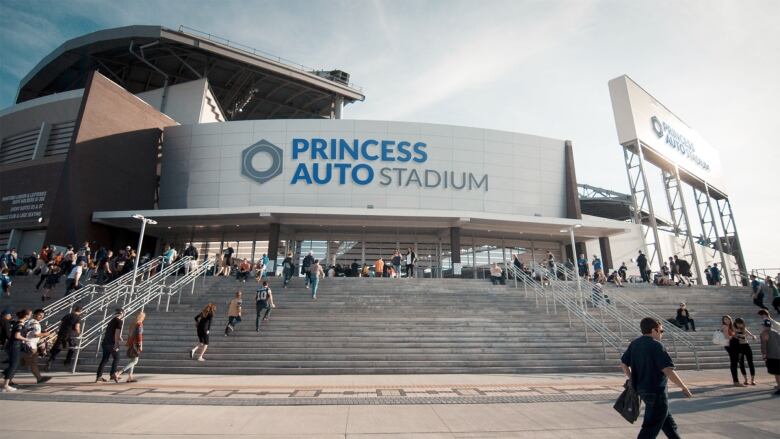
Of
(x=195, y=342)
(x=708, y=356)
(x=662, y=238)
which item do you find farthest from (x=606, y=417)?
(x=662, y=238)

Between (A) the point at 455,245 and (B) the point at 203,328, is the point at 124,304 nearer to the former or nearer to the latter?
(B) the point at 203,328

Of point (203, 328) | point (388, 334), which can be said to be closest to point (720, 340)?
point (388, 334)

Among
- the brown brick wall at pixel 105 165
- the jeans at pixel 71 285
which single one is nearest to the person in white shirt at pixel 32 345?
the jeans at pixel 71 285

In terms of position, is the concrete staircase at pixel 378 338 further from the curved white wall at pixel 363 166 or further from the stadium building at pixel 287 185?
the curved white wall at pixel 363 166

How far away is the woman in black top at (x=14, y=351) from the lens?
720 cm

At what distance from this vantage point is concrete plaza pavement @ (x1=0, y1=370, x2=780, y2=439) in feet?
15.9

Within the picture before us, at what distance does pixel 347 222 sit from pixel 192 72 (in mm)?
21221

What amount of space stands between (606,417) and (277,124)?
905 inches

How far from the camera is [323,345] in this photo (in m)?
10.7

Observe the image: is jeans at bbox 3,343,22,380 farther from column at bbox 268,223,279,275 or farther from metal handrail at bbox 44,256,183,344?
column at bbox 268,223,279,275

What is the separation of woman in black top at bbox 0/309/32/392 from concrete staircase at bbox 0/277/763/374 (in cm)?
239

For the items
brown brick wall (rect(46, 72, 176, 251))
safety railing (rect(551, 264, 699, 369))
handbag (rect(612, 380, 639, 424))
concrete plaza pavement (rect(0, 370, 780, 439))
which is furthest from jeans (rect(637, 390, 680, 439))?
brown brick wall (rect(46, 72, 176, 251))

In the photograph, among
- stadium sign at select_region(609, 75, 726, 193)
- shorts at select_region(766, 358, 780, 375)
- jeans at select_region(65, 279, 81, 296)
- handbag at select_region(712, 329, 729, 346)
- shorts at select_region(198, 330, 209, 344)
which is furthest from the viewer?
stadium sign at select_region(609, 75, 726, 193)

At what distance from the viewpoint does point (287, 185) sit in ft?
76.7
